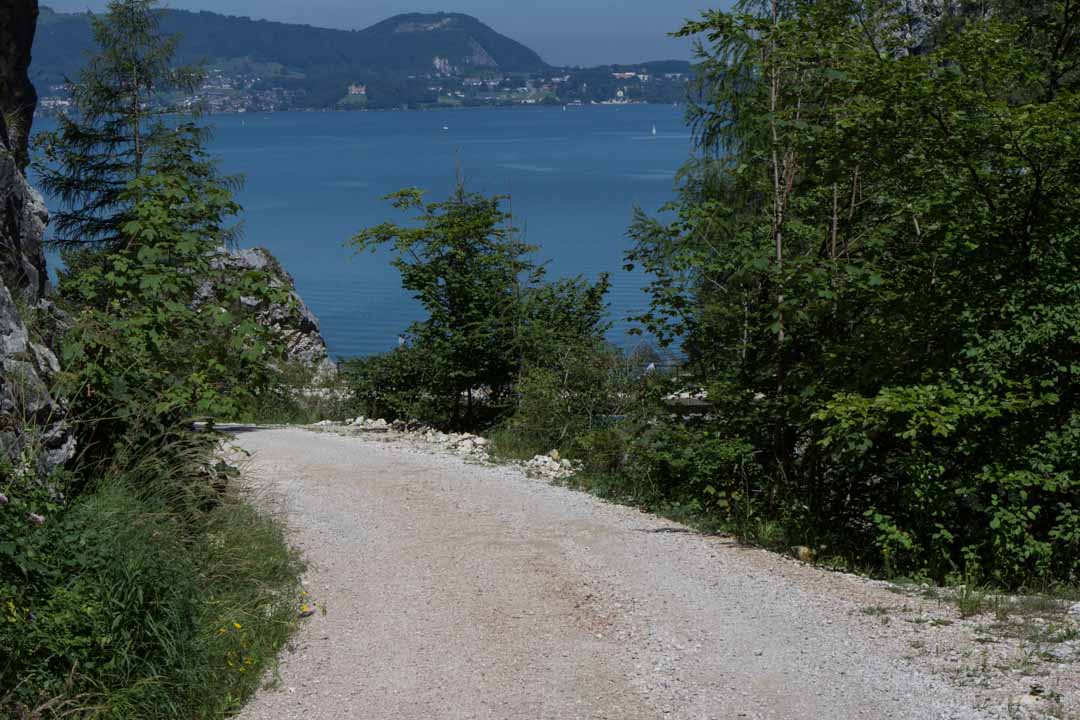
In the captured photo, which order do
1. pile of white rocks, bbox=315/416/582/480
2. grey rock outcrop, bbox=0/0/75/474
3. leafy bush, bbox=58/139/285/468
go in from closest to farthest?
grey rock outcrop, bbox=0/0/75/474
leafy bush, bbox=58/139/285/468
pile of white rocks, bbox=315/416/582/480

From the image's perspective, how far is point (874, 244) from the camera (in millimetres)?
9664

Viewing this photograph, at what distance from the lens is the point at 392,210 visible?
7838 cm

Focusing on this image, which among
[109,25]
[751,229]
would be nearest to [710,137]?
[751,229]

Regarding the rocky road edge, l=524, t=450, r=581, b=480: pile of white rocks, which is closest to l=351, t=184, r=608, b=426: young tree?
l=524, t=450, r=581, b=480: pile of white rocks

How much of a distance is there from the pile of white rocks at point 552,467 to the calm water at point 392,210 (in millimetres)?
6498

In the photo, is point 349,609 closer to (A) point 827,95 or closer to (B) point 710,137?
(A) point 827,95

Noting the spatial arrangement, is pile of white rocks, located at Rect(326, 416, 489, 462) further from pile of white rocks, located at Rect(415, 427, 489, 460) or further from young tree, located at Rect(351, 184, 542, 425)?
young tree, located at Rect(351, 184, 542, 425)

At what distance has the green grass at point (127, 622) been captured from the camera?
546cm

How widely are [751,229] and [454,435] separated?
7.15 m

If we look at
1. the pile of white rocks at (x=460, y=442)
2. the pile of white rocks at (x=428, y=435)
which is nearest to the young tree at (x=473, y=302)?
the pile of white rocks at (x=428, y=435)

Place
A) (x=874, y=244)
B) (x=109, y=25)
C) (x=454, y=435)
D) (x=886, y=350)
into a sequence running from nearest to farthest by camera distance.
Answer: (x=886, y=350), (x=874, y=244), (x=454, y=435), (x=109, y=25)

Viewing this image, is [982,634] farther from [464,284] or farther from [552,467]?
[464,284]

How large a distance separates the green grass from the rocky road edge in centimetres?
404

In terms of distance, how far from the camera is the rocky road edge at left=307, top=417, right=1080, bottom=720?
5.89 meters
